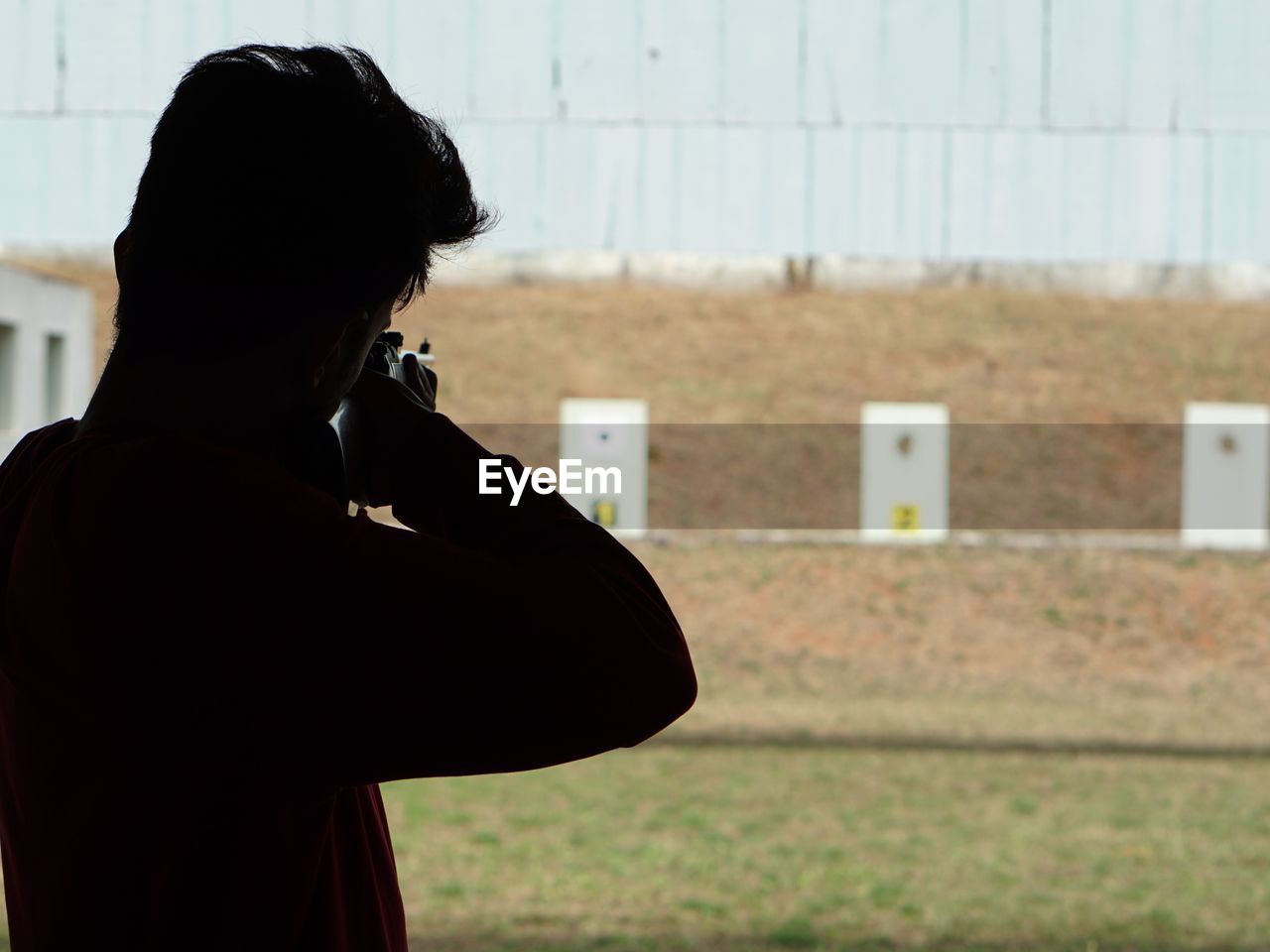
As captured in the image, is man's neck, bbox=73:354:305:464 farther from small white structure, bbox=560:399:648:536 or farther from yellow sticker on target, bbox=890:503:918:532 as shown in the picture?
yellow sticker on target, bbox=890:503:918:532

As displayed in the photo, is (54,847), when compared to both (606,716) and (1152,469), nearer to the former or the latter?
(606,716)

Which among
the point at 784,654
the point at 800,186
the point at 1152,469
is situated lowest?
the point at 784,654

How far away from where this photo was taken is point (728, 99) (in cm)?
263

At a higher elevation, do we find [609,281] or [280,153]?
[609,281]

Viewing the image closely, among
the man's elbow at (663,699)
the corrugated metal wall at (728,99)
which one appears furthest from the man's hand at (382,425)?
the corrugated metal wall at (728,99)

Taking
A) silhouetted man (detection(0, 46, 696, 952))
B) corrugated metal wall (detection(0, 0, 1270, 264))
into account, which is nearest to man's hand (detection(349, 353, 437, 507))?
silhouetted man (detection(0, 46, 696, 952))

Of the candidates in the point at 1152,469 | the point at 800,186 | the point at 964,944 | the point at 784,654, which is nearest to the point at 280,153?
the point at 800,186

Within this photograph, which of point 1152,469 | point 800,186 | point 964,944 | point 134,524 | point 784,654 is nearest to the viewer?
point 134,524

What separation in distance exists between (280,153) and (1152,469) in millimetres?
11330

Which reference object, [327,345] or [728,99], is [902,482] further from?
[327,345]

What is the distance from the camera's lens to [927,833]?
430 centimetres

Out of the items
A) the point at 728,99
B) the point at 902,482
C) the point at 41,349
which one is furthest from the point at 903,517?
the point at 728,99

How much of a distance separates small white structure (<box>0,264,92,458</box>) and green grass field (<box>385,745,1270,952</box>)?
2.15 metres

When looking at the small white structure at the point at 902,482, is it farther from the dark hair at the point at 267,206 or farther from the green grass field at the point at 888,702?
the dark hair at the point at 267,206
